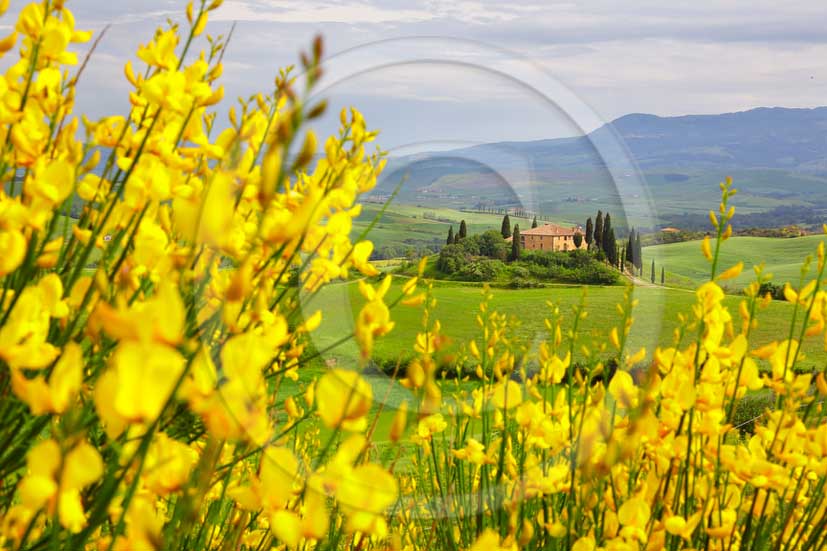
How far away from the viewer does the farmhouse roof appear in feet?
5.49

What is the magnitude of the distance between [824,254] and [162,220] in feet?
3.31

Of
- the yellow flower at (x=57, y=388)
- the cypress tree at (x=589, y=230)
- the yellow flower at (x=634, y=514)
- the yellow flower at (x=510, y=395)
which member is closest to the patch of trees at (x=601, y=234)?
the cypress tree at (x=589, y=230)

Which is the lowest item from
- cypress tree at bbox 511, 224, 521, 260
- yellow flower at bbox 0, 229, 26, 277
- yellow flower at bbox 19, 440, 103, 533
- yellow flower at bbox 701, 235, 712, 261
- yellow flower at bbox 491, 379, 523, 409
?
yellow flower at bbox 491, 379, 523, 409

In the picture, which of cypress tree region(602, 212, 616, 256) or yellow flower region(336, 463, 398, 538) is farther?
cypress tree region(602, 212, 616, 256)

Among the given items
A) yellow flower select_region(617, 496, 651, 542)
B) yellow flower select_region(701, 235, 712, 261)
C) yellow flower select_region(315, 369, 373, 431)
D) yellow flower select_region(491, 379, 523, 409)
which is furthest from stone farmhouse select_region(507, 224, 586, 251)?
yellow flower select_region(315, 369, 373, 431)

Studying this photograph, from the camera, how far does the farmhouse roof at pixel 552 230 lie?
5.49ft

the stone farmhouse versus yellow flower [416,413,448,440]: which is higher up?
the stone farmhouse

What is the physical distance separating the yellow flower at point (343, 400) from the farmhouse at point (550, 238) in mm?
1139

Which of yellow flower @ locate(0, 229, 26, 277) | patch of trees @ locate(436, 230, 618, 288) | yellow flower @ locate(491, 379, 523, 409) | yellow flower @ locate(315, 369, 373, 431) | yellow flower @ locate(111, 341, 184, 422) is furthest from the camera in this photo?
patch of trees @ locate(436, 230, 618, 288)

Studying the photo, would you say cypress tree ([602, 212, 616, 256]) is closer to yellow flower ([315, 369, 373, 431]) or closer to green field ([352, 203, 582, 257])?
green field ([352, 203, 582, 257])

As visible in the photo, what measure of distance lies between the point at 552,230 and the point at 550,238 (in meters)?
0.02

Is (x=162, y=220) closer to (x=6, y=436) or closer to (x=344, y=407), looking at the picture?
(x=6, y=436)

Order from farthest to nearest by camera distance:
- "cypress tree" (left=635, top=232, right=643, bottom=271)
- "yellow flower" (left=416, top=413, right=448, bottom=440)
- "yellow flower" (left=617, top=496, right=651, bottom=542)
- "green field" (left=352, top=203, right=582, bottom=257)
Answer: "cypress tree" (left=635, top=232, right=643, bottom=271) → "green field" (left=352, top=203, right=582, bottom=257) → "yellow flower" (left=416, top=413, right=448, bottom=440) → "yellow flower" (left=617, top=496, right=651, bottom=542)

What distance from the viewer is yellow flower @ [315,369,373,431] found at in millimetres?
547
